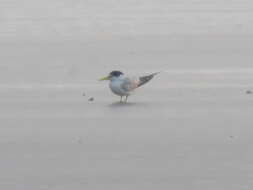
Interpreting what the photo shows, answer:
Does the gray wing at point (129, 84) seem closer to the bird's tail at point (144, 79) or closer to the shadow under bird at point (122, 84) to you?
the shadow under bird at point (122, 84)

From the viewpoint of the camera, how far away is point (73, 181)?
8.16 m

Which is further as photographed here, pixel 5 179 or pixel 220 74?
pixel 220 74

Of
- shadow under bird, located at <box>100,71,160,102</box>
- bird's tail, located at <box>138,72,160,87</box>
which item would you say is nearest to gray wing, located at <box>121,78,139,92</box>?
shadow under bird, located at <box>100,71,160,102</box>

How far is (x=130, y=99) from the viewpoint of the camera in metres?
12.5

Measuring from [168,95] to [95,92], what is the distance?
0.84 metres

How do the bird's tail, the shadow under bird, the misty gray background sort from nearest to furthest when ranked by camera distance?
1. the misty gray background
2. the shadow under bird
3. the bird's tail

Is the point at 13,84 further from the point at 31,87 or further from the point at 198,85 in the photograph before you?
the point at 198,85

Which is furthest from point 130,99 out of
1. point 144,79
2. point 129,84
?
point 129,84

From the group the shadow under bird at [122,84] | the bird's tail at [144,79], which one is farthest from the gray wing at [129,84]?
the bird's tail at [144,79]

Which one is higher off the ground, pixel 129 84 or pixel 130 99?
pixel 129 84

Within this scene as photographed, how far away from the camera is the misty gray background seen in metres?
8.52

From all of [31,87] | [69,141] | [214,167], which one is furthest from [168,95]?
[214,167]

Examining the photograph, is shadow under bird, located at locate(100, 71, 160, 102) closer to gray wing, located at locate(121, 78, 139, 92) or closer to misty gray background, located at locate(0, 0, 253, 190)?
gray wing, located at locate(121, 78, 139, 92)

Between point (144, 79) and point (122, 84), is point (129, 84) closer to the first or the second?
point (122, 84)
